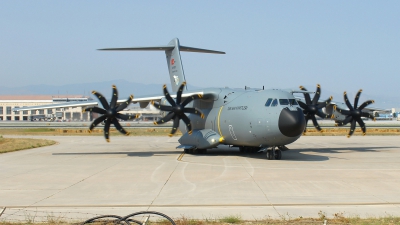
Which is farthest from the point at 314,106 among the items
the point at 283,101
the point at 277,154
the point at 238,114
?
the point at 238,114

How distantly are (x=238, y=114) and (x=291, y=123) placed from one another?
3578 mm

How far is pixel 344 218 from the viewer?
29.0 ft

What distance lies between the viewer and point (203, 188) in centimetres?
1311

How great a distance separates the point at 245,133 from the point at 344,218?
1296 cm

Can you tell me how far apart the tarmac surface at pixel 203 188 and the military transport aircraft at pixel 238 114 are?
142 centimetres

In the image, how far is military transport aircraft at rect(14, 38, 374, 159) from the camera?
2020 centimetres

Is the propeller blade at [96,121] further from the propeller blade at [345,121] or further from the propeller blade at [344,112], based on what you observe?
the propeller blade at [344,112]

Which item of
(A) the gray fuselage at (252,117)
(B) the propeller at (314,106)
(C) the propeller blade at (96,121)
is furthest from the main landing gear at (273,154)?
(C) the propeller blade at (96,121)

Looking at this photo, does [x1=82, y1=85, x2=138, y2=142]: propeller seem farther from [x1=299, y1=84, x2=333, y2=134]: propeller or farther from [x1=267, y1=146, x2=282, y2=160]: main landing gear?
[x1=299, y1=84, x2=333, y2=134]: propeller

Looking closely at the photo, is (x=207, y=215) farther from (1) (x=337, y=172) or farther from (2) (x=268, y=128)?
(2) (x=268, y=128)

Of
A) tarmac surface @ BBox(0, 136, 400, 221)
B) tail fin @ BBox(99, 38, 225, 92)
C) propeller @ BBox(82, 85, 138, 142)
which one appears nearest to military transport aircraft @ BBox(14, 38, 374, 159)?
propeller @ BBox(82, 85, 138, 142)

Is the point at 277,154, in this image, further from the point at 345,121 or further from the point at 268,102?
the point at 345,121

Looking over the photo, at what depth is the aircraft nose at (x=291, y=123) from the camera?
19359mm

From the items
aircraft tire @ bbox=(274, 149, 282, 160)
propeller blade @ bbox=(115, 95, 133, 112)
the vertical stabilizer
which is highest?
the vertical stabilizer
